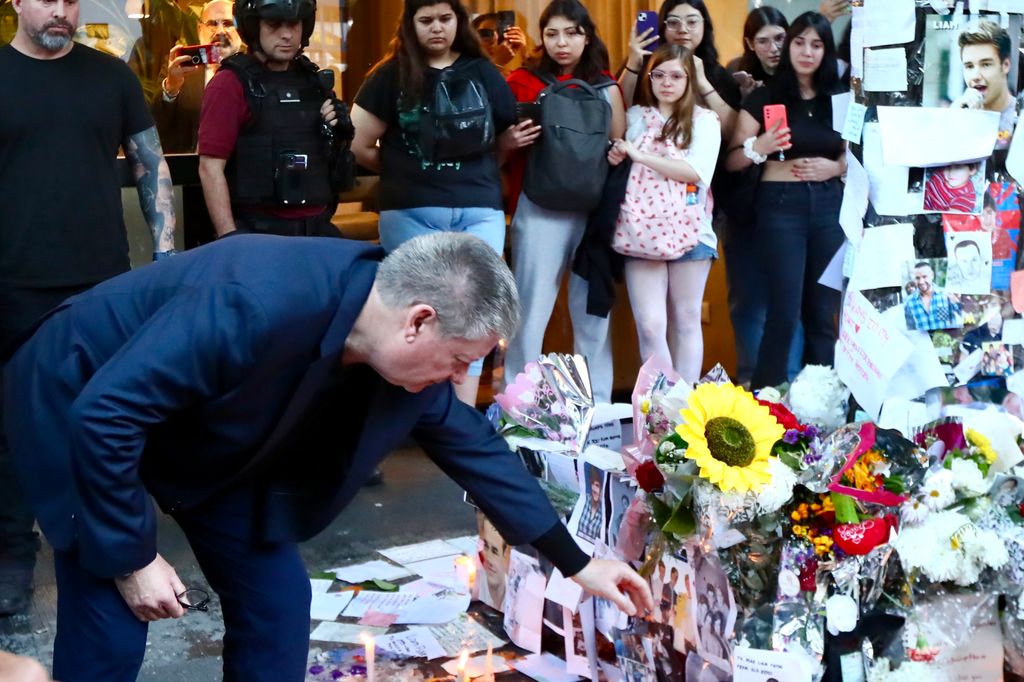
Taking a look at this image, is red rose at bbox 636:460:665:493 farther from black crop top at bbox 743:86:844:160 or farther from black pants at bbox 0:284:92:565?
black crop top at bbox 743:86:844:160

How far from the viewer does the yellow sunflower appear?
2.86m

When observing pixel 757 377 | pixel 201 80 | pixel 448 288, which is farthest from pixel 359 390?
pixel 201 80

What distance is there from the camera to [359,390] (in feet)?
8.26

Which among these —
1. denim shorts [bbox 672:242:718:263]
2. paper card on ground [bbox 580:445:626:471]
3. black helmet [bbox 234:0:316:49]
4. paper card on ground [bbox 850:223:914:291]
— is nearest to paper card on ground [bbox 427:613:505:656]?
paper card on ground [bbox 580:445:626:471]

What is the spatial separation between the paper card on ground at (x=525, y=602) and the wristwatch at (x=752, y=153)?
218cm

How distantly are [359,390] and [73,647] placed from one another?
0.69 m

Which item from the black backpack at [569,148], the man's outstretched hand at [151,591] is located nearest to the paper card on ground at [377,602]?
the man's outstretched hand at [151,591]

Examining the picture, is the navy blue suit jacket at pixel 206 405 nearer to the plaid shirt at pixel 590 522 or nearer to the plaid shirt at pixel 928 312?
the plaid shirt at pixel 590 522

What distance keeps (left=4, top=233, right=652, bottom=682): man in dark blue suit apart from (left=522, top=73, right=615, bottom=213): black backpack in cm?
233

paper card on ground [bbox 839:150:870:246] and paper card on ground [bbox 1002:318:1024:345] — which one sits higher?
paper card on ground [bbox 839:150:870:246]

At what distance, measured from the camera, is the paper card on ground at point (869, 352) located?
335cm

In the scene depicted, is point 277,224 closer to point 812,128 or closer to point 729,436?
point 812,128

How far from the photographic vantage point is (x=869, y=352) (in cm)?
340

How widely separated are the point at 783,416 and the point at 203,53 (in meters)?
3.04
